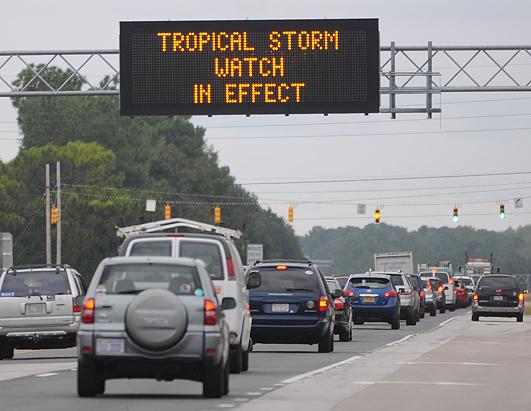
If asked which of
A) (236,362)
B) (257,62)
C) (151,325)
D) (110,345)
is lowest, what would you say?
(236,362)

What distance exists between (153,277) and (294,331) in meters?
13.4

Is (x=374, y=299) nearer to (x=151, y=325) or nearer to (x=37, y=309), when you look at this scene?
(x=37, y=309)

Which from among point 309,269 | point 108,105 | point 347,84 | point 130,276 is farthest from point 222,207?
point 130,276

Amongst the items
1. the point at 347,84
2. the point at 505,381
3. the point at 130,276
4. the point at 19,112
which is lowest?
the point at 505,381

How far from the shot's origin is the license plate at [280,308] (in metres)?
32.6

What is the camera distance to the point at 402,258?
347 feet

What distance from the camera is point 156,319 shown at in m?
18.6

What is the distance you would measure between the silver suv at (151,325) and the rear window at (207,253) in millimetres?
4253

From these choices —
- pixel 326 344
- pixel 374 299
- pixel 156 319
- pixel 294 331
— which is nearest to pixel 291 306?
pixel 294 331

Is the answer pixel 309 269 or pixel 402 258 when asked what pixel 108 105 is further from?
pixel 309 269

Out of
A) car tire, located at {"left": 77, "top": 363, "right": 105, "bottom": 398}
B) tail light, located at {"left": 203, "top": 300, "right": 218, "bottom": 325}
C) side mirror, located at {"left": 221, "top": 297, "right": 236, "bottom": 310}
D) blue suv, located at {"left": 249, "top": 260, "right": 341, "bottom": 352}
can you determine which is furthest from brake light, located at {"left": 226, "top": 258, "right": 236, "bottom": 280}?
blue suv, located at {"left": 249, "top": 260, "right": 341, "bottom": 352}

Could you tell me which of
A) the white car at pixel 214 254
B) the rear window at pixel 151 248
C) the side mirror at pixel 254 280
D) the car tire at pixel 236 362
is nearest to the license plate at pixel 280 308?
the side mirror at pixel 254 280

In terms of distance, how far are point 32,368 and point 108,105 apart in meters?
123

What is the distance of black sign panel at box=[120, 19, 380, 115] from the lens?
43.8 meters
